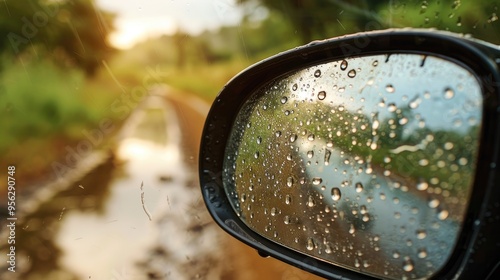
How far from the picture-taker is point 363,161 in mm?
920

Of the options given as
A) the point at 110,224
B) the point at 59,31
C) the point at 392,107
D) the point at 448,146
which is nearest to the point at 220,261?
the point at 110,224

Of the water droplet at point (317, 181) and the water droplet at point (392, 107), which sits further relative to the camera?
the water droplet at point (317, 181)

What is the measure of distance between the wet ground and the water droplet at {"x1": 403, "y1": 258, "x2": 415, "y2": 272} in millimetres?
1478

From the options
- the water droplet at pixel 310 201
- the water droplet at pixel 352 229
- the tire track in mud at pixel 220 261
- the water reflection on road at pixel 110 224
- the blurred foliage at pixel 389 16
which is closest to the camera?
the water droplet at pixel 352 229

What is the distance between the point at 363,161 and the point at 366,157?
0.4 inches

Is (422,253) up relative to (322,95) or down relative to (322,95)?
down

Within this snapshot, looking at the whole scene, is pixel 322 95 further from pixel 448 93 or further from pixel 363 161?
pixel 448 93

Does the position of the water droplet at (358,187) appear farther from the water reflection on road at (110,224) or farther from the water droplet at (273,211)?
the water reflection on road at (110,224)

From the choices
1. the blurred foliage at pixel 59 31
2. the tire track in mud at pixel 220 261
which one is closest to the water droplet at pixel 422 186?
the tire track in mud at pixel 220 261

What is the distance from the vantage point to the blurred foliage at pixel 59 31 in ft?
24.8

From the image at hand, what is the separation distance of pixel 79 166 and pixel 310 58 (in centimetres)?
566

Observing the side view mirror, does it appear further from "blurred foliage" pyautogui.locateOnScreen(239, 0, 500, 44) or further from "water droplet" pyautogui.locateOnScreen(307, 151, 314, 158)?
"blurred foliage" pyautogui.locateOnScreen(239, 0, 500, 44)

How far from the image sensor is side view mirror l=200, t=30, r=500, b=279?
2.26ft

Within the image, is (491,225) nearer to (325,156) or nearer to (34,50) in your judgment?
(325,156)
